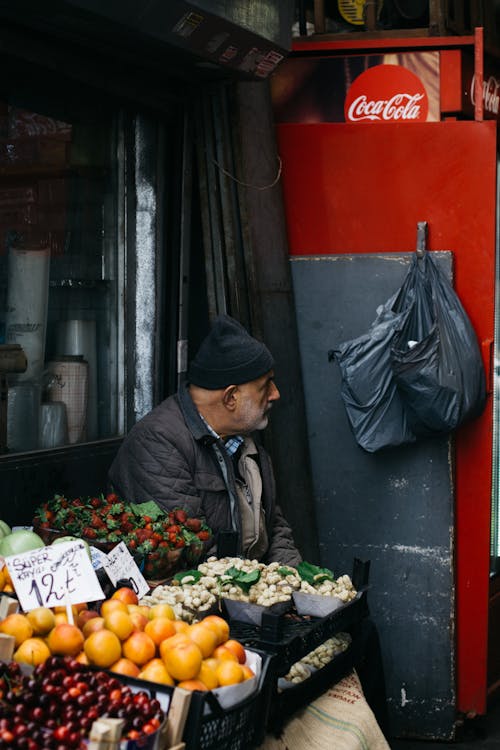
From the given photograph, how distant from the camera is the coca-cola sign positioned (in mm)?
5164

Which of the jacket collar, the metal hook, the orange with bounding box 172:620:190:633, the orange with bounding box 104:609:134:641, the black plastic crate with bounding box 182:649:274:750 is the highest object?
the metal hook

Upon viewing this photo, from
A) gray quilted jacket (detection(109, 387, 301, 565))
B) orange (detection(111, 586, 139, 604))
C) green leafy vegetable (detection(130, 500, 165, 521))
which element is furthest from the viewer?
gray quilted jacket (detection(109, 387, 301, 565))

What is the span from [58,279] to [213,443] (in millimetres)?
1086

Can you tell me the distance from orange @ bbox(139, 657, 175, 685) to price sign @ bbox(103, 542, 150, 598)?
0.66 m

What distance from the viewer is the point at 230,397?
399 cm

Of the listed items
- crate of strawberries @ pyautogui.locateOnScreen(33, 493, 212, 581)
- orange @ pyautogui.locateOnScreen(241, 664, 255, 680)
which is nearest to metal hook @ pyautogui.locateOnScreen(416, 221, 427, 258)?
crate of strawberries @ pyautogui.locateOnScreen(33, 493, 212, 581)

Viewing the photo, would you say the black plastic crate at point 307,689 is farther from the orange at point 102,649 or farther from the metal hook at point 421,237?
the metal hook at point 421,237

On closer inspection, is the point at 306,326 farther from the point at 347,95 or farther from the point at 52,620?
the point at 52,620

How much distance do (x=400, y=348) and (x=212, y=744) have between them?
268cm

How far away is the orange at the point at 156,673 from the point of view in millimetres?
2332

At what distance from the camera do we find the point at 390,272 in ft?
16.3

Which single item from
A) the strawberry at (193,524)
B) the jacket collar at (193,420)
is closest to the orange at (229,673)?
the strawberry at (193,524)

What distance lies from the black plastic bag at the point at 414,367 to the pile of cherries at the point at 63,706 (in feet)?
8.46

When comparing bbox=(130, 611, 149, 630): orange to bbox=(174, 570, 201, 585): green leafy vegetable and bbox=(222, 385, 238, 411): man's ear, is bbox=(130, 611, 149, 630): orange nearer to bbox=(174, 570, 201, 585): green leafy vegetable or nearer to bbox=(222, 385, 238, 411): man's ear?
bbox=(174, 570, 201, 585): green leafy vegetable
